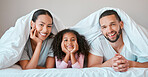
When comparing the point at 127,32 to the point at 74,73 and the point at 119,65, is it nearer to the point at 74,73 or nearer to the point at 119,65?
the point at 119,65

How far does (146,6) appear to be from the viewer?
1969mm

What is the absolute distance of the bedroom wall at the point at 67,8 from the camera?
76.5 inches

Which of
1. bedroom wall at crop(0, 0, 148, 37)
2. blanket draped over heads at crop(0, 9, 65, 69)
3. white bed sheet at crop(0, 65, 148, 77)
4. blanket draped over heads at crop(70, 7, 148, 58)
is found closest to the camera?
white bed sheet at crop(0, 65, 148, 77)

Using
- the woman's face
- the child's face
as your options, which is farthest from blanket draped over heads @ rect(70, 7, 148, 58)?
the woman's face

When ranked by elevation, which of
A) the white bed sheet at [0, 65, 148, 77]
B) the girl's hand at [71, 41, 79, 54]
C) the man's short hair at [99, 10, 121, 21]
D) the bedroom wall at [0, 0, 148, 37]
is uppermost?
the bedroom wall at [0, 0, 148, 37]

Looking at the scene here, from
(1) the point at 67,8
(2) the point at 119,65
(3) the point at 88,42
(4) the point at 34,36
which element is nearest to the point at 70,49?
(3) the point at 88,42

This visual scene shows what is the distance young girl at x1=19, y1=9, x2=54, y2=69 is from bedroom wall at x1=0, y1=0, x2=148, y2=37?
2.68 ft

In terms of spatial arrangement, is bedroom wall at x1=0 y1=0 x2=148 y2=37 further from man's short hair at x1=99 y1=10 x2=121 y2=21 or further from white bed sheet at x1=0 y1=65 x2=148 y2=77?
white bed sheet at x1=0 y1=65 x2=148 y2=77

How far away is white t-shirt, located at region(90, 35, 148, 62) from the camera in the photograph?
1115mm

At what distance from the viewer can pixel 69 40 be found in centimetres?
110

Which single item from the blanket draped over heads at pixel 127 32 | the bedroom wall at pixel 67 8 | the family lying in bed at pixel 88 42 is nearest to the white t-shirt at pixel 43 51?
the family lying in bed at pixel 88 42

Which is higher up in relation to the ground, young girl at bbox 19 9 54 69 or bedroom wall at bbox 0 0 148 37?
bedroom wall at bbox 0 0 148 37

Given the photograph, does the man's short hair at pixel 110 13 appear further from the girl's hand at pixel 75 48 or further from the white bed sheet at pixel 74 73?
the white bed sheet at pixel 74 73

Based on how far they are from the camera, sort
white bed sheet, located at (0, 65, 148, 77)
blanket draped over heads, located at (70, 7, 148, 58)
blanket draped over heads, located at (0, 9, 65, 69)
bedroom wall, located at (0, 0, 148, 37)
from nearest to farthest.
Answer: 1. white bed sheet, located at (0, 65, 148, 77)
2. blanket draped over heads, located at (0, 9, 65, 69)
3. blanket draped over heads, located at (70, 7, 148, 58)
4. bedroom wall, located at (0, 0, 148, 37)
